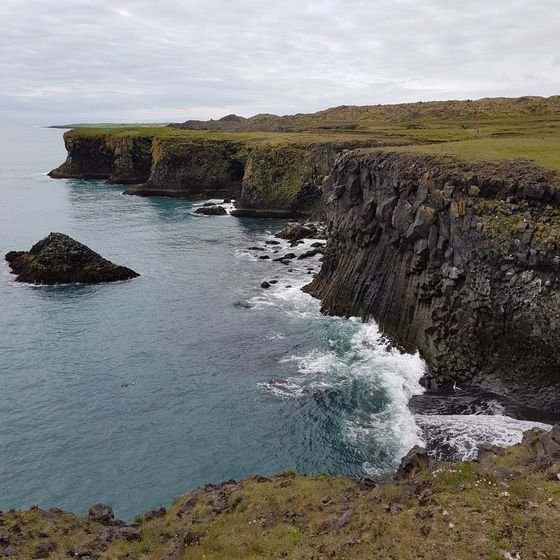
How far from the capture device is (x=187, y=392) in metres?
37.0

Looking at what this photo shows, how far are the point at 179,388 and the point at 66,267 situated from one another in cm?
3148

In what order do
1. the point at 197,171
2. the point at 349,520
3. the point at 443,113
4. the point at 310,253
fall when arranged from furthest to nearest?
1. the point at 443,113
2. the point at 197,171
3. the point at 310,253
4. the point at 349,520

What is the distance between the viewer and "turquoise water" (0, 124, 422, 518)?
28.7 meters

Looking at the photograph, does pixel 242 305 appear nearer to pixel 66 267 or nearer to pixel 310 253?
pixel 66 267

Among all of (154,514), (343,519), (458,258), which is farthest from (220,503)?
(458,258)

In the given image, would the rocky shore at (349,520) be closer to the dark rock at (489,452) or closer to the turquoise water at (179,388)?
the dark rock at (489,452)

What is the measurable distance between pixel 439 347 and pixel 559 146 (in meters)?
25.1

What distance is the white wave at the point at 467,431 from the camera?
28875 mm

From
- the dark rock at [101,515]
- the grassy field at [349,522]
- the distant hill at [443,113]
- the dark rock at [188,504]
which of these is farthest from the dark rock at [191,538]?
the distant hill at [443,113]

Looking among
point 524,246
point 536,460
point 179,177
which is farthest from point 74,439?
point 179,177

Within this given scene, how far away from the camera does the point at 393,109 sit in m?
183

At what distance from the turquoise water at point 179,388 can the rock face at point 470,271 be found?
11.5 ft

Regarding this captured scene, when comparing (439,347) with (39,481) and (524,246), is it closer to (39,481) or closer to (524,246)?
(524,246)

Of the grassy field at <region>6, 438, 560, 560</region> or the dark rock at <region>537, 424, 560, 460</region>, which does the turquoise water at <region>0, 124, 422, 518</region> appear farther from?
the dark rock at <region>537, 424, 560, 460</region>
